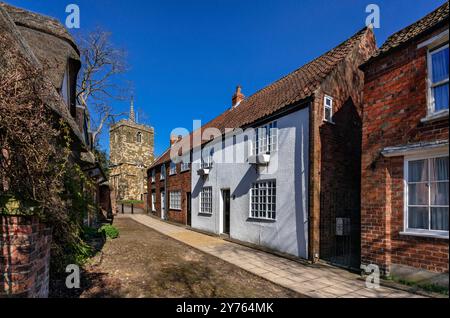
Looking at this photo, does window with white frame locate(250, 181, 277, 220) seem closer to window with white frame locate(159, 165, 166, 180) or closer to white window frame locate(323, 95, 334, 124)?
white window frame locate(323, 95, 334, 124)

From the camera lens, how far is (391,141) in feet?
20.2

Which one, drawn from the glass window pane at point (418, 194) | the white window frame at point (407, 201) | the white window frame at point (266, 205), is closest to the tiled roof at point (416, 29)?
the white window frame at point (407, 201)

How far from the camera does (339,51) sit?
1095 cm

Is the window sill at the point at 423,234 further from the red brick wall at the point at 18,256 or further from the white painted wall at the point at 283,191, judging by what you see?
the red brick wall at the point at 18,256

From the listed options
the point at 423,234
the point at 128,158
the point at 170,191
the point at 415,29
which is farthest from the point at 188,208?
the point at 128,158

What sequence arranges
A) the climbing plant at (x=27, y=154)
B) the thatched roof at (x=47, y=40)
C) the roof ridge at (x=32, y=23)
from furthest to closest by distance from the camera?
the roof ridge at (x=32, y=23) < the thatched roof at (x=47, y=40) < the climbing plant at (x=27, y=154)

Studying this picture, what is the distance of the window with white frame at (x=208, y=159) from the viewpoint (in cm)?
1509

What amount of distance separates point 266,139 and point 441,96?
275 inches

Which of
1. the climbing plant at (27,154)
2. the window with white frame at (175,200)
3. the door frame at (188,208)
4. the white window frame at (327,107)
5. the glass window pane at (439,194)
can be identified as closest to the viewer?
the climbing plant at (27,154)

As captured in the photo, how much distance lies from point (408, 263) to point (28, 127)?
8.14m

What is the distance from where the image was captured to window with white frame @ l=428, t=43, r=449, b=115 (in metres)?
3.71

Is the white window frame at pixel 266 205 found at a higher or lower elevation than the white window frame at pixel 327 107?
lower

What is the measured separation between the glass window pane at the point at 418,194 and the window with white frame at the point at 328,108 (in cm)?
418
